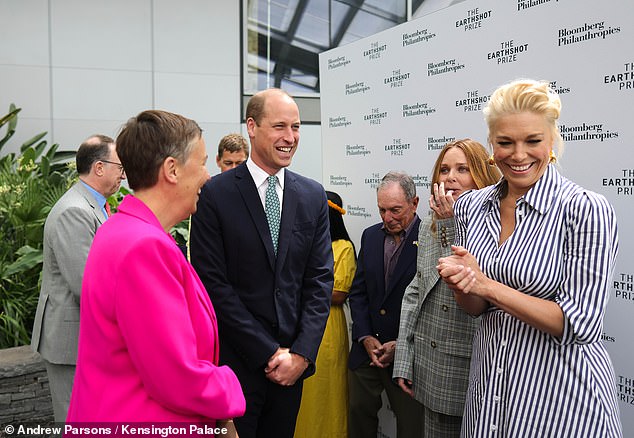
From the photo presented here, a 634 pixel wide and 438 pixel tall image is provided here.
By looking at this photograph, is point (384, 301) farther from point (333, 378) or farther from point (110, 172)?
point (110, 172)

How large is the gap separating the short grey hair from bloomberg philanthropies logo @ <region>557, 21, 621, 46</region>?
109cm

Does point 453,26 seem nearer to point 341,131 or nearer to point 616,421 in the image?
point 341,131

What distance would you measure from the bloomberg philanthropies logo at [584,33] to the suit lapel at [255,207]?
5.08ft

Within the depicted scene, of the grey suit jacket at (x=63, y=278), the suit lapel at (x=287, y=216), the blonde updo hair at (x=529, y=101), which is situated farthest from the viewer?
the grey suit jacket at (x=63, y=278)

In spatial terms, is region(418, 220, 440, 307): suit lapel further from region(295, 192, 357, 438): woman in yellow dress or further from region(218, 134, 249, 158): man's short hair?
region(218, 134, 249, 158): man's short hair

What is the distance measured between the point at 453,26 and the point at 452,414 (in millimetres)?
2079

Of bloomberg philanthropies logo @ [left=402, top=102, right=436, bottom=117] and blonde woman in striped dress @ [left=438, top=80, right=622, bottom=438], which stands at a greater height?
bloomberg philanthropies logo @ [left=402, top=102, right=436, bottom=117]

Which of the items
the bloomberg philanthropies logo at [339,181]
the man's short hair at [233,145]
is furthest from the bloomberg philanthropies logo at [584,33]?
the man's short hair at [233,145]

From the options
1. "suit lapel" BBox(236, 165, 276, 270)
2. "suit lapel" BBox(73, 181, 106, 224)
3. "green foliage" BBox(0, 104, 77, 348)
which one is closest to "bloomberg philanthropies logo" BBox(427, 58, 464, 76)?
"suit lapel" BBox(236, 165, 276, 270)

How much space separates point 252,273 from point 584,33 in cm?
179

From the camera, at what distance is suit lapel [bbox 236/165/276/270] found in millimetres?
2742

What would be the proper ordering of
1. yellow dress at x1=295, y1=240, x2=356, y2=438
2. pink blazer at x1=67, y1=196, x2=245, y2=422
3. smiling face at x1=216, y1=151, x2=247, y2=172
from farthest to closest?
smiling face at x1=216, y1=151, x2=247, y2=172, yellow dress at x1=295, y1=240, x2=356, y2=438, pink blazer at x1=67, y1=196, x2=245, y2=422

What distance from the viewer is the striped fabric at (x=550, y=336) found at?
184 centimetres

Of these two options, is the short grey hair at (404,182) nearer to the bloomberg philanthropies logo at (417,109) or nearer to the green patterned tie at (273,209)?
the bloomberg philanthropies logo at (417,109)
